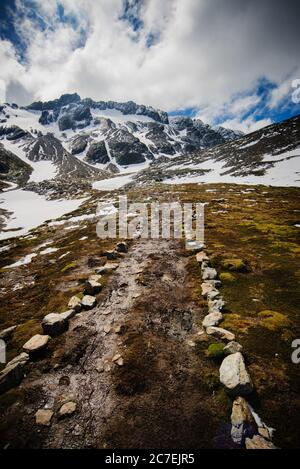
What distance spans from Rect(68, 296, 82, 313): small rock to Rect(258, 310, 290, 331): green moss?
9438mm

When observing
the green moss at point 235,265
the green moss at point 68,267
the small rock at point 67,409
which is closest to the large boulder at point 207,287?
the green moss at point 235,265

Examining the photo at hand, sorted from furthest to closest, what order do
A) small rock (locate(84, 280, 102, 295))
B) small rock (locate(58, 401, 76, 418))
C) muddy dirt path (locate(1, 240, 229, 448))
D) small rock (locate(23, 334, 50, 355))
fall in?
1. small rock (locate(84, 280, 102, 295))
2. small rock (locate(23, 334, 50, 355))
3. small rock (locate(58, 401, 76, 418))
4. muddy dirt path (locate(1, 240, 229, 448))

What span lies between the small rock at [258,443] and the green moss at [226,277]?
30.0 feet

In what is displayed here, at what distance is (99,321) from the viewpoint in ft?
41.0

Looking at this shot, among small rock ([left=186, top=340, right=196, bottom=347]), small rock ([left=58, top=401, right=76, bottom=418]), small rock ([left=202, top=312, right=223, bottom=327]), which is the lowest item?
small rock ([left=58, top=401, right=76, bottom=418])

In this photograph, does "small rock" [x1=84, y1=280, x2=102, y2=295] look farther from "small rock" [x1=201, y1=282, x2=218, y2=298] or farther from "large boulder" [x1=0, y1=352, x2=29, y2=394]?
"small rock" [x1=201, y1=282, x2=218, y2=298]

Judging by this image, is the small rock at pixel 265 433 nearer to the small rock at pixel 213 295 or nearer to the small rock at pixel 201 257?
the small rock at pixel 213 295

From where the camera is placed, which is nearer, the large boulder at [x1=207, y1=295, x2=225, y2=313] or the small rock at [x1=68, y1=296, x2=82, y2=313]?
the large boulder at [x1=207, y1=295, x2=225, y2=313]

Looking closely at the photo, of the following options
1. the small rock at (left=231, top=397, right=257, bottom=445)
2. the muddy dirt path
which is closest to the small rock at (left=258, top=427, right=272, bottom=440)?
the small rock at (left=231, top=397, right=257, bottom=445)

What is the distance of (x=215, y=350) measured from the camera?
933cm

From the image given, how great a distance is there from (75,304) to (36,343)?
3256mm

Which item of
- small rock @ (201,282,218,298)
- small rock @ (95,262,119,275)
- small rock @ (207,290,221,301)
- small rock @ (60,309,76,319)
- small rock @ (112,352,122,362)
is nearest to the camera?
small rock @ (112,352,122,362)

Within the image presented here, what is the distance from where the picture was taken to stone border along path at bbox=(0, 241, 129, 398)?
8.77 m

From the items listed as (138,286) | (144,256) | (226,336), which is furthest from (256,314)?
(144,256)
